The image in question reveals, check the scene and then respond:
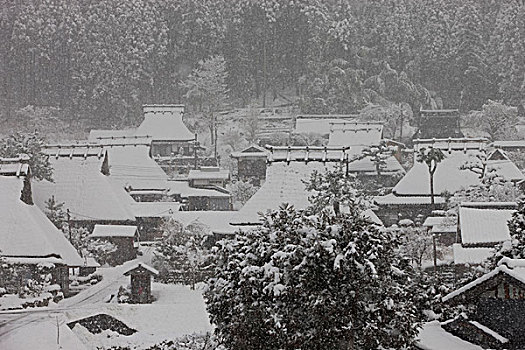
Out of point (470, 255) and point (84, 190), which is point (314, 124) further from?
point (470, 255)

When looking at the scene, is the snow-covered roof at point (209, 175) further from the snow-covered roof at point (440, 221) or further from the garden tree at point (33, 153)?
the snow-covered roof at point (440, 221)

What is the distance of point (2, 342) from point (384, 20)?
27.1m

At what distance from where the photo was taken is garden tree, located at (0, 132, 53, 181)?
58.0 feet

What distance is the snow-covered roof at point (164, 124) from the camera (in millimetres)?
27188

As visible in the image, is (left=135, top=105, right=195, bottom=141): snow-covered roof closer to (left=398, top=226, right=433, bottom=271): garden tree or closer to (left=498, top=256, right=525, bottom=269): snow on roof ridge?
(left=398, top=226, right=433, bottom=271): garden tree

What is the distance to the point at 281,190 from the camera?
642 inches

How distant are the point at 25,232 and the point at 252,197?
4.95 meters

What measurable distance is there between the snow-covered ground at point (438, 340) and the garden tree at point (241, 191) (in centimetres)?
1518

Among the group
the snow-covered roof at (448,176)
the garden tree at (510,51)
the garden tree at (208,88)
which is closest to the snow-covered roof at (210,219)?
the snow-covered roof at (448,176)

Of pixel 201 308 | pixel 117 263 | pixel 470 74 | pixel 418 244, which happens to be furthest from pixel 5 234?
pixel 470 74

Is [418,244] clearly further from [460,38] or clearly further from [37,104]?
[37,104]

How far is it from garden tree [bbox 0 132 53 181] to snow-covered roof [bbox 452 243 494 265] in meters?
9.69

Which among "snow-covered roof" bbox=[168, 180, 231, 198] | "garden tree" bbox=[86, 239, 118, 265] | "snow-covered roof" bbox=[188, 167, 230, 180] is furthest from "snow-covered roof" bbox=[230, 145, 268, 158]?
"garden tree" bbox=[86, 239, 118, 265]

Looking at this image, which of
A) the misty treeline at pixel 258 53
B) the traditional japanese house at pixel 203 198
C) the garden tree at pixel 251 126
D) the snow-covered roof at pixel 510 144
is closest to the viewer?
the traditional japanese house at pixel 203 198
